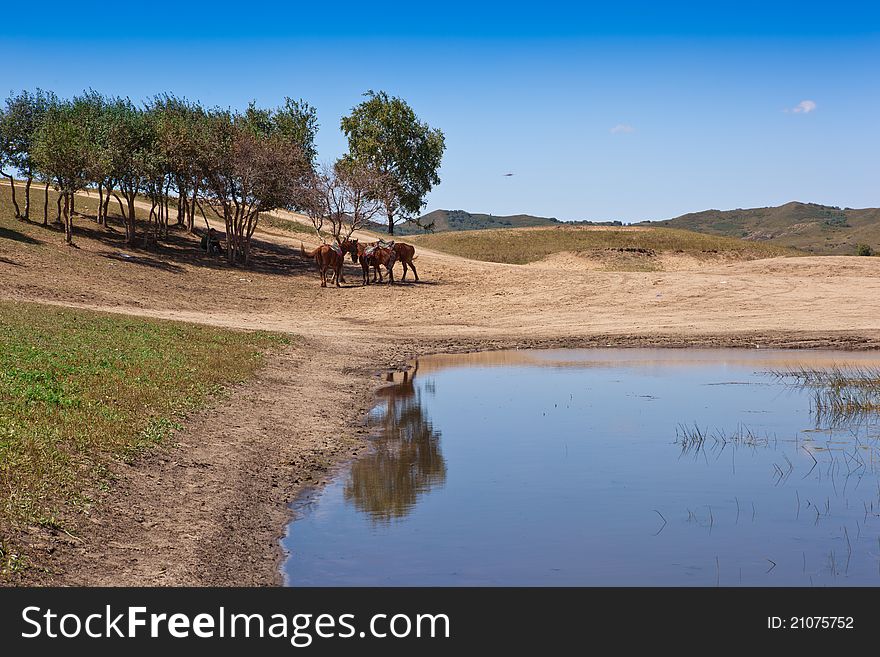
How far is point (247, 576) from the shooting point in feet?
32.4

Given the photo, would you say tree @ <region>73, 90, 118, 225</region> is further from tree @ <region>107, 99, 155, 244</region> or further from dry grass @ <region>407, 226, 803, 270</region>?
dry grass @ <region>407, 226, 803, 270</region>

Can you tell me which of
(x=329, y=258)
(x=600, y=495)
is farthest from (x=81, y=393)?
(x=329, y=258)

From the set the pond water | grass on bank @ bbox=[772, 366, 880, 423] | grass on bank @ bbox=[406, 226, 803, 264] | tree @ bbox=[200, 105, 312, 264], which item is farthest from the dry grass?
the pond water

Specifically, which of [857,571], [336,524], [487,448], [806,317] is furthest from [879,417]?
[806,317]

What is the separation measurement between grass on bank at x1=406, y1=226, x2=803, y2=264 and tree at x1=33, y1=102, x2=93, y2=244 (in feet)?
116

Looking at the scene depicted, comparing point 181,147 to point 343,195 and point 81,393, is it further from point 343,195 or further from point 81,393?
point 81,393

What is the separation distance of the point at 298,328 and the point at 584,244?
1827 inches

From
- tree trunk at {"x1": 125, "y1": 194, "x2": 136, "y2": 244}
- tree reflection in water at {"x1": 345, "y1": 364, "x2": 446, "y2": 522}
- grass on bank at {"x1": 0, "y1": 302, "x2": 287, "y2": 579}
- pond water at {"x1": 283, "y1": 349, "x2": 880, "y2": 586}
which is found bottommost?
tree reflection in water at {"x1": 345, "y1": 364, "x2": 446, "y2": 522}

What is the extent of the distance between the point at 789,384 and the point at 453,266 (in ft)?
105

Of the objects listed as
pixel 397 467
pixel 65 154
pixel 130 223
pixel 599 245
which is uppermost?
pixel 65 154

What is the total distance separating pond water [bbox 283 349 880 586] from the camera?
1026 cm

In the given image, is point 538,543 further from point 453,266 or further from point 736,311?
point 453,266

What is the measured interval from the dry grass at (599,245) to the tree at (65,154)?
34218mm

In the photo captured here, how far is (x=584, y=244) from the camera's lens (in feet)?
256
